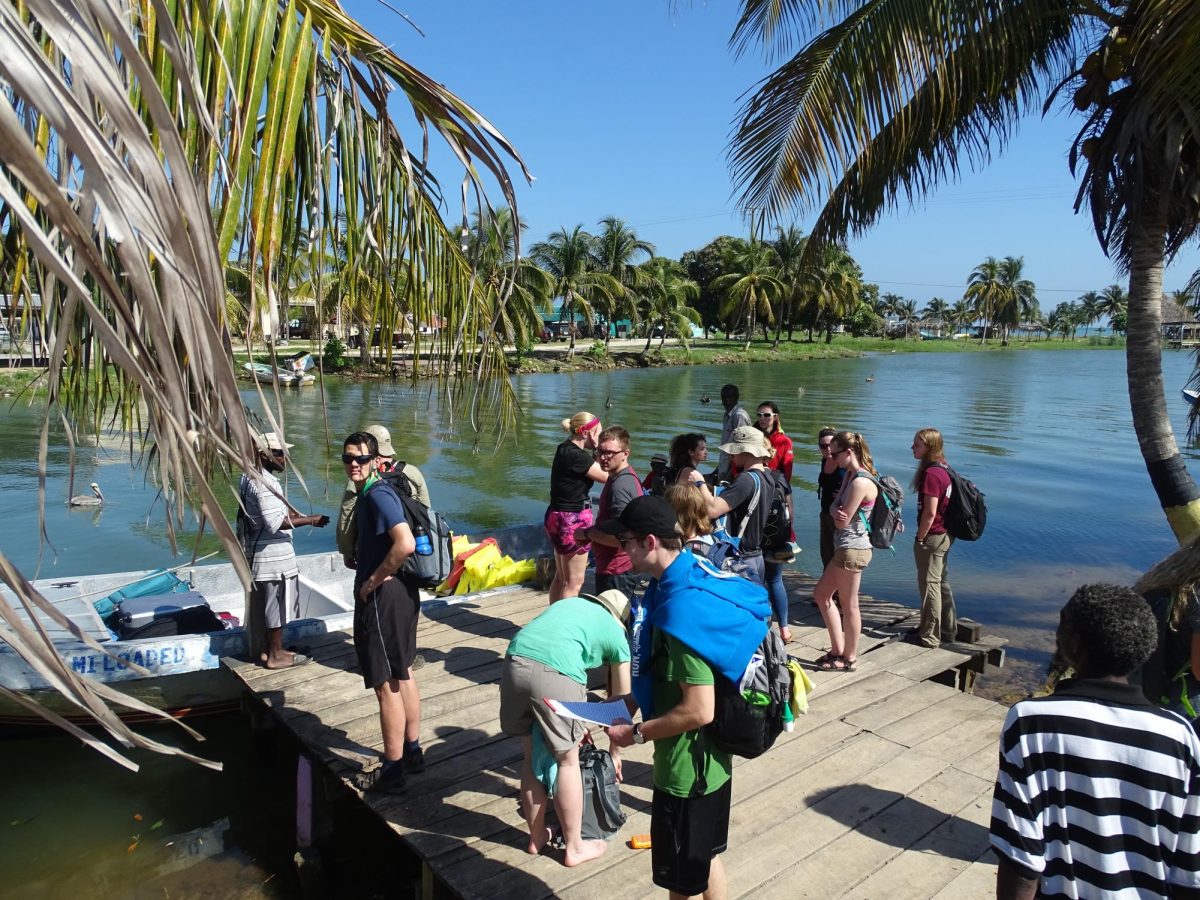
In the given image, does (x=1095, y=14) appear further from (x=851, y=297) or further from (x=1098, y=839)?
(x=851, y=297)

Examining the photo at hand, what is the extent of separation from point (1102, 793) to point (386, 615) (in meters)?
3.27

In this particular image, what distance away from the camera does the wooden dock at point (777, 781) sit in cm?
399

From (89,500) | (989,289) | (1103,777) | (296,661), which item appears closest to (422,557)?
(296,661)

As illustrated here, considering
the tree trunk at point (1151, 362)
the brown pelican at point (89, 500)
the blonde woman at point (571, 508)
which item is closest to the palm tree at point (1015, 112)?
the tree trunk at point (1151, 362)

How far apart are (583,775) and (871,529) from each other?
3294 millimetres

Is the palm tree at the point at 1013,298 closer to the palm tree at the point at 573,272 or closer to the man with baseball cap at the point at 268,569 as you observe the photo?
the palm tree at the point at 573,272

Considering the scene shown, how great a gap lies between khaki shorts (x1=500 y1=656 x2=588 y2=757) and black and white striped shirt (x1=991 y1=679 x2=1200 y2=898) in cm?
197

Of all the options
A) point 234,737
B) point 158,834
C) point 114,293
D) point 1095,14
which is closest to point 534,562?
point 234,737

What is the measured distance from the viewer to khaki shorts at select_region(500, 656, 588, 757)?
3.82 metres

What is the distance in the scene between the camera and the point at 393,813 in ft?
14.8

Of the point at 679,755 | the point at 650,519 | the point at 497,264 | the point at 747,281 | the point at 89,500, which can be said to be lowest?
the point at 89,500

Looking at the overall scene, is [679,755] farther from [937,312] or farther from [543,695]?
[937,312]

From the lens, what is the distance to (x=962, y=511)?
254 inches

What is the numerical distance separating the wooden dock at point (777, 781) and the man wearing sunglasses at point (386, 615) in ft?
1.13
